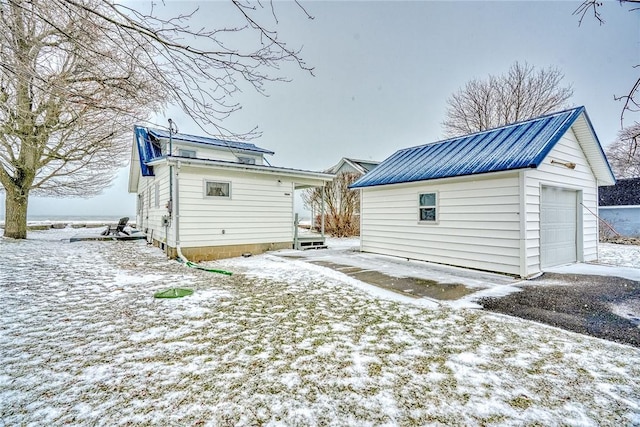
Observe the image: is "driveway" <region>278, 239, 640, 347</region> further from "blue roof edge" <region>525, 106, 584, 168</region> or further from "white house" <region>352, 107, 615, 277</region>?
"blue roof edge" <region>525, 106, 584, 168</region>

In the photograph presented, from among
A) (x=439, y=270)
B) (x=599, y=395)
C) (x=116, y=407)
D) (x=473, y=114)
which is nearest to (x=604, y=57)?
(x=439, y=270)

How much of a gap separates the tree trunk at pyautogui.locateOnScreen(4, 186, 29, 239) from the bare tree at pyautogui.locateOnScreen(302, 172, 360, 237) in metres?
13.5

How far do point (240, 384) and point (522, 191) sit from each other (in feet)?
22.1

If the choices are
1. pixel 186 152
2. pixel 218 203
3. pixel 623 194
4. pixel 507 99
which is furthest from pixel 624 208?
pixel 186 152

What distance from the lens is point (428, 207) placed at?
854 centimetres

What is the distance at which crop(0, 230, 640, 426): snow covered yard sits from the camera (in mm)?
2186

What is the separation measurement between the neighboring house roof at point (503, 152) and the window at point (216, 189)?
460 cm

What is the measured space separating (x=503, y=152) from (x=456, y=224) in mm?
2075

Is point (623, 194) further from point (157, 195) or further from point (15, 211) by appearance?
point (15, 211)

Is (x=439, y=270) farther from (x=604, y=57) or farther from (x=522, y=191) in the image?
(x=604, y=57)

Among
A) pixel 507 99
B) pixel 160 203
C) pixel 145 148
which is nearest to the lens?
pixel 160 203

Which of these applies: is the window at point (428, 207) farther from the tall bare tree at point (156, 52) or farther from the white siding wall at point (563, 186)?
the tall bare tree at point (156, 52)

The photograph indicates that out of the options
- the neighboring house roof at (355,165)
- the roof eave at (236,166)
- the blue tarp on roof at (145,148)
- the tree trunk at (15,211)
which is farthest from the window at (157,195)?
the neighboring house roof at (355,165)

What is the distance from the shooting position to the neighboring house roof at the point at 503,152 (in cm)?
675
